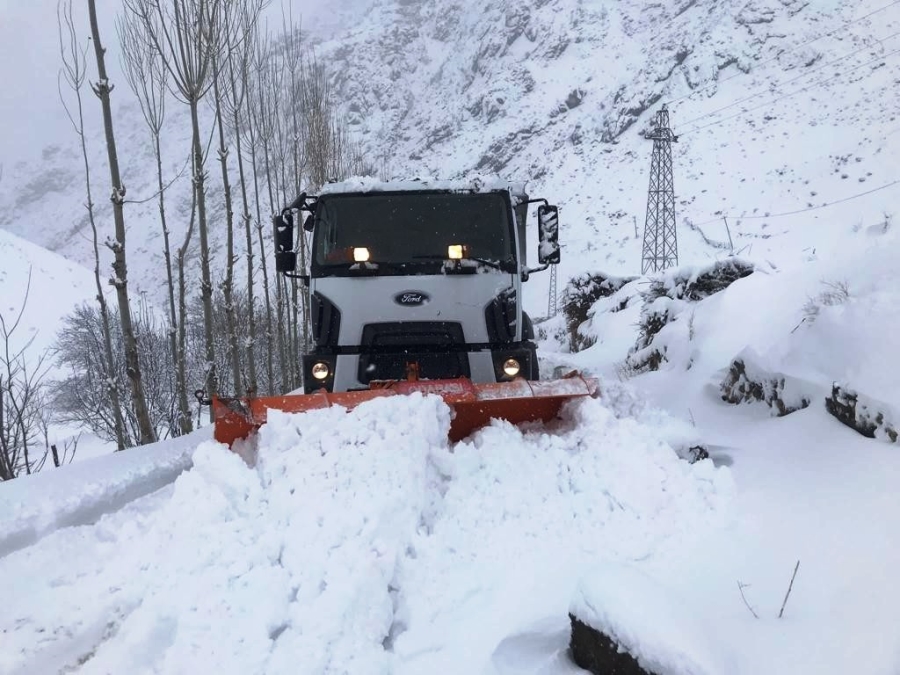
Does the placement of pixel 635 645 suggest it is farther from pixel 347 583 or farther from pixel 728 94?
pixel 728 94

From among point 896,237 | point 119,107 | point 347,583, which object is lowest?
point 347,583

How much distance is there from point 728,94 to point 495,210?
4160 centimetres

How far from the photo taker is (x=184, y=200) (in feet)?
218

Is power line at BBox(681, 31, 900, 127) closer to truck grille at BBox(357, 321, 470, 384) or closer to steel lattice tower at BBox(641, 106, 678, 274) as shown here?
steel lattice tower at BBox(641, 106, 678, 274)

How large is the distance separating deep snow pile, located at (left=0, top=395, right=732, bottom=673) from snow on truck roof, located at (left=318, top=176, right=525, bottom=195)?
2363mm

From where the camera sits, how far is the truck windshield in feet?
16.3

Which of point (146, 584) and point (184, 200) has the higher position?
point (184, 200)

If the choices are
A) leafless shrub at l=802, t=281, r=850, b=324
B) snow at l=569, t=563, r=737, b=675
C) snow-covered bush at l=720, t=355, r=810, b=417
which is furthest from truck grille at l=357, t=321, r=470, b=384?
snow at l=569, t=563, r=737, b=675

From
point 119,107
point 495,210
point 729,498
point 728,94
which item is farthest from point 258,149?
point 119,107

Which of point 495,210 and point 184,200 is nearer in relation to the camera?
point 495,210

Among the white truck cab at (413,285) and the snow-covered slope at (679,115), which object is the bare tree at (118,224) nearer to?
the white truck cab at (413,285)

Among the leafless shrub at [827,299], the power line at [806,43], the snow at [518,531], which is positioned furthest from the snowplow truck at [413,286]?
the power line at [806,43]

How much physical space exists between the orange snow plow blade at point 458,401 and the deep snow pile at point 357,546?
17 centimetres

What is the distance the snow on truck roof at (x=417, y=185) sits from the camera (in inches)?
202
